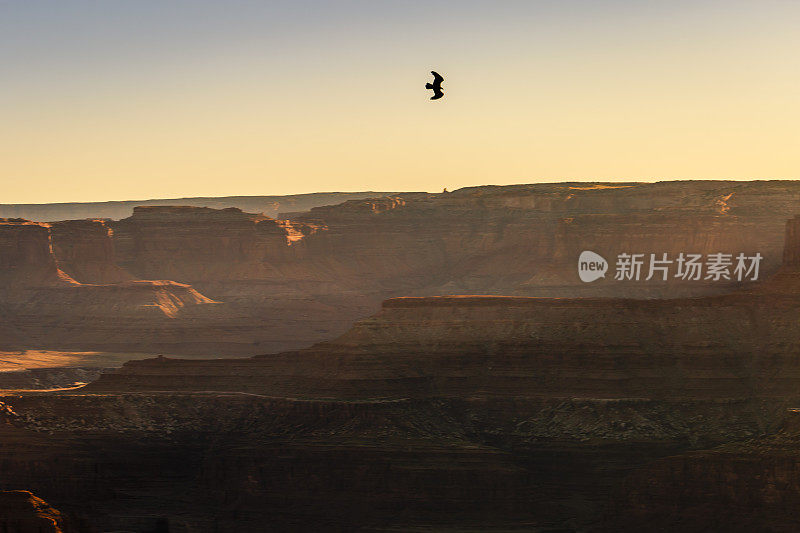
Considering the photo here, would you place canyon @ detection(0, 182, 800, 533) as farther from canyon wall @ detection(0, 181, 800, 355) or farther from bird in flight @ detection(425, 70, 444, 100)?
canyon wall @ detection(0, 181, 800, 355)

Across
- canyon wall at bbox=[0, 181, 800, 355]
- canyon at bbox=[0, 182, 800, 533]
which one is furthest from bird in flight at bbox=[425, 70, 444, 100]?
canyon wall at bbox=[0, 181, 800, 355]

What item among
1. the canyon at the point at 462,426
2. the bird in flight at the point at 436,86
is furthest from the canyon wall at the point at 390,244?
the bird in flight at the point at 436,86

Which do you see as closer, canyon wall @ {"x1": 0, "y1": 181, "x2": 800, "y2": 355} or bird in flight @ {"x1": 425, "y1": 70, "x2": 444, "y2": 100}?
bird in flight @ {"x1": 425, "y1": 70, "x2": 444, "y2": 100}

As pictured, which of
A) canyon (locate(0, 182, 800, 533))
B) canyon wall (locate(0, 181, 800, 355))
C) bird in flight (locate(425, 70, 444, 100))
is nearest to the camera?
bird in flight (locate(425, 70, 444, 100))

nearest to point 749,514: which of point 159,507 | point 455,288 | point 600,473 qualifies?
point 600,473

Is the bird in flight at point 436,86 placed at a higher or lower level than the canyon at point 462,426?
higher

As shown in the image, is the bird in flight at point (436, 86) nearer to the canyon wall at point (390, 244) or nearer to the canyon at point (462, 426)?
the canyon at point (462, 426)

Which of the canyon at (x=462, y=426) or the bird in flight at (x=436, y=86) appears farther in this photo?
the canyon at (x=462, y=426)

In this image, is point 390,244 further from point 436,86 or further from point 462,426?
point 436,86

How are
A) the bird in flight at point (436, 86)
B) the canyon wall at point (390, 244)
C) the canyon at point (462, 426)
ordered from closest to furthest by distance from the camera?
the bird in flight at point (436, 86) → the canyon at point (462, 426) → the canyon wall at point (390, 244)

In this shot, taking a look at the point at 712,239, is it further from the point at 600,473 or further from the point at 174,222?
the point at 174,222

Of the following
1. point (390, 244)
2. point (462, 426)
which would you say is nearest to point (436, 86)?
point (462, 426)
